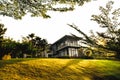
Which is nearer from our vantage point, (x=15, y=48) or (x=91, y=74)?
(x=91, y=74)

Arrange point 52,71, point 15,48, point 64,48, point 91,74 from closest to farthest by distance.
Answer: point 52,71
point 91,74
point 15,48
point 64,48

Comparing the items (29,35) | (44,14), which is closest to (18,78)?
(44,14)

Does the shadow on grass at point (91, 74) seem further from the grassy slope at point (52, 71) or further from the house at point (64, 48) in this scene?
the house at point (64, 48)

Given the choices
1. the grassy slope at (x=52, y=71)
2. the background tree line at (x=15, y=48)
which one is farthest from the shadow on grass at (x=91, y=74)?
the background tree line at (x=15, y=48)

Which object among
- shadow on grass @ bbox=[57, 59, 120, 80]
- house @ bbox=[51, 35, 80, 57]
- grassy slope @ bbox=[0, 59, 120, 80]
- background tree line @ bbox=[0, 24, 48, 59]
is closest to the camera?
grassy slope @ bbox=[0, 59, 120, 80]

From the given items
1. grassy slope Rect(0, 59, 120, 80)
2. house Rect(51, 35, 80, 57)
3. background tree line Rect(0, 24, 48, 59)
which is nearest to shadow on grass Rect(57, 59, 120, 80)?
grassy slope Rect(0, 59, 120, 80)

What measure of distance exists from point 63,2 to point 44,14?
75.1 inches

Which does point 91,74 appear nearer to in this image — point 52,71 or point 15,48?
point 52,71

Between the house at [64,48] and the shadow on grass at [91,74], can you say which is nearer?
the shadow on grass at [91,74]

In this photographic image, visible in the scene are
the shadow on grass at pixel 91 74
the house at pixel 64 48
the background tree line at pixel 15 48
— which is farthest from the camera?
the house at pixel 64 48

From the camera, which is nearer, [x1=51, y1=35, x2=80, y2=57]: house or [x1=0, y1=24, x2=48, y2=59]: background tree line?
[x1=0, y1=24, x2=48, y2=59]: background tree line

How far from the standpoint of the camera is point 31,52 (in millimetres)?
33625

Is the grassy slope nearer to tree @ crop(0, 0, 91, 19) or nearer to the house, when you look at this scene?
tree @ crop(0, 0, 91, 19)

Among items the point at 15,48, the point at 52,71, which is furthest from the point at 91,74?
the point at 15,48
